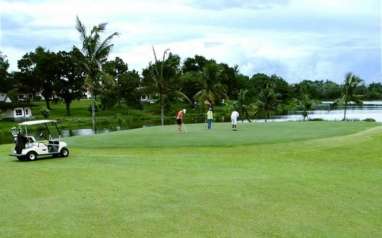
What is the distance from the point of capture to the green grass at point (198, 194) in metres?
11.2

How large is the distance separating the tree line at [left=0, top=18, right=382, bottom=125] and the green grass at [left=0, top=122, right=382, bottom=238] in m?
34.9

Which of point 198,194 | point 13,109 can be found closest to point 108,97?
point 13,109

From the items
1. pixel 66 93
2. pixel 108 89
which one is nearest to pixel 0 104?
pixel 66 93

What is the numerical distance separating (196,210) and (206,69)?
218 ft

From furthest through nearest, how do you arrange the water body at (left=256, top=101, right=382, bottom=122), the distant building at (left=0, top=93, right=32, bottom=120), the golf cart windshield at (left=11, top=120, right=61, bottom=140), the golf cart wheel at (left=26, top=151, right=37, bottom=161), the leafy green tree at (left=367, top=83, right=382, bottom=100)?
the leafy green tree at (left=367, top=83, right=382, bottom=100) < the distant building at (left=0, top=93, right=32, bottom=120) < the water body at (left=256, top=101, right=382, bottom=122) < the golf cart windshield at (left=11, top=120, right=61, bottom=140) < the golf cart wheel at (left=26, top=151, right=37, bottom=161)

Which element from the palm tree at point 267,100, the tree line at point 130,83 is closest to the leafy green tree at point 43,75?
the tree line at point 130,83

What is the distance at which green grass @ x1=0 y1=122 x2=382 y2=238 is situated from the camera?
36.7 feet

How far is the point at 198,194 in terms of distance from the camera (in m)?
14.6

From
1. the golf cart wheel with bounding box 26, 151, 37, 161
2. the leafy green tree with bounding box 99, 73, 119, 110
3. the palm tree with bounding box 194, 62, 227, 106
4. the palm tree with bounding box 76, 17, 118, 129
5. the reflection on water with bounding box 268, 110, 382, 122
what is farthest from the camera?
the leafy green tree with bounding box 99, 73, 119, 110

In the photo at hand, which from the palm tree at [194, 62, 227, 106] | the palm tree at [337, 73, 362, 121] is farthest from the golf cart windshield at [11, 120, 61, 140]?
the palm tree at [337, 73, 362, 121]

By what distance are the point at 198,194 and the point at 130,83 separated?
304 ft

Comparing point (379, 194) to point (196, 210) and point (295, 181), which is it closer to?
point (295, 181)

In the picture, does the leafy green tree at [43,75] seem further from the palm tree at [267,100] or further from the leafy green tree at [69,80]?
the palm tree at [267,100]

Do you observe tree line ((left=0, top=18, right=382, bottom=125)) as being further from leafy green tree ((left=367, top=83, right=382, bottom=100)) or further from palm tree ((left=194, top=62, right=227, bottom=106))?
leafy green tree ((left=367, top=83, right=382, bottom=100))
